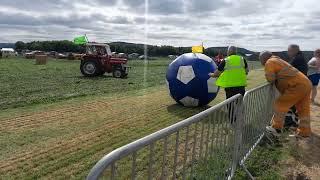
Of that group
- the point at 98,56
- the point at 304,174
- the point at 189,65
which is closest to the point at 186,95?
the point at 189,65

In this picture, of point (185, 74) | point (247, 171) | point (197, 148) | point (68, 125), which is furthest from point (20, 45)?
point (197, 148)

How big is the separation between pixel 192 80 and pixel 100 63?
1261 centimetres

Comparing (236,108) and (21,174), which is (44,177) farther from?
(236,108)

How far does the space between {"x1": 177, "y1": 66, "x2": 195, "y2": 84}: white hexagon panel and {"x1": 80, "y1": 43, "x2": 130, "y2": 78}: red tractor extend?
12213mm

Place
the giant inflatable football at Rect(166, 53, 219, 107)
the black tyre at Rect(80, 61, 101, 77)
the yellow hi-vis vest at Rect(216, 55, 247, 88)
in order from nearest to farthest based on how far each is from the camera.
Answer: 1. the yellow hi-vis vest at Rect(216, 55, 247, 88)
2. the giant inflatable football at Rect(166, 53, 219, 107)
3. the black tyre at Rect(80, 61, 101, 77)

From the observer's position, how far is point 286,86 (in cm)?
834

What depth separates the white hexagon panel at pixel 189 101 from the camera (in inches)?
444

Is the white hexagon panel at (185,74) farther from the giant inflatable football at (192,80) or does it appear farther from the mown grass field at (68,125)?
the mown grass field at (68,125)

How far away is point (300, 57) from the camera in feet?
34.3

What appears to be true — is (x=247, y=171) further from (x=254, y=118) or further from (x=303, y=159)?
(x=303, y=159)

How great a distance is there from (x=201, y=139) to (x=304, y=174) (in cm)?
272

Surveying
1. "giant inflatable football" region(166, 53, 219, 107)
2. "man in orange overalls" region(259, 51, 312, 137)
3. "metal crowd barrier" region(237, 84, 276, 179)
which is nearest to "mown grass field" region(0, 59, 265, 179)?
"giant inflatable football" region(166, 53, 219, 107)

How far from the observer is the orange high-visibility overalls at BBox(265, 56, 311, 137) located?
27.0 feet

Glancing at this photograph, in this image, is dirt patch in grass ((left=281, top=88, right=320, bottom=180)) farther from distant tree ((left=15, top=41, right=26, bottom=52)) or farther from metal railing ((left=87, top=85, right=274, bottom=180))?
distant tree ((left=15, top=41, right=26, bottom=52))
